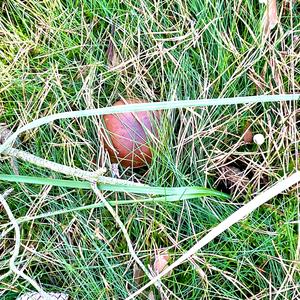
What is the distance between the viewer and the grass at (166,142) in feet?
5.01

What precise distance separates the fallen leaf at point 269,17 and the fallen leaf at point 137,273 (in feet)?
2.67

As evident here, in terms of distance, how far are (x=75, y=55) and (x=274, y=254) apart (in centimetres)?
90

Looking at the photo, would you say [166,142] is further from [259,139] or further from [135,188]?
[259,139]

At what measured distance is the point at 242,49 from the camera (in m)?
1.55

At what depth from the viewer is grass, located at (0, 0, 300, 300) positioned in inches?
60.1

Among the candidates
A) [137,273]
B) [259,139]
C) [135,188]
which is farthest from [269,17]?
[137,273]

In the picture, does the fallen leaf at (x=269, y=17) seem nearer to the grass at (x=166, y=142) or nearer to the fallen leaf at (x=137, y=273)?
the grass at (x=166, y=142)

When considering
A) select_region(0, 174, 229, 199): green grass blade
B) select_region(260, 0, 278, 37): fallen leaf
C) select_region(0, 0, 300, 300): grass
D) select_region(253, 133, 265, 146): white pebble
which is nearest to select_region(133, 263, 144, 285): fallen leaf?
select_region(0, 0, 300, 300): grass

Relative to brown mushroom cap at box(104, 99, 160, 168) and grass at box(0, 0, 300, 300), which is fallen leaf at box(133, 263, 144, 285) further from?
brown mushroom cap at box(104, 99, 160, 168)

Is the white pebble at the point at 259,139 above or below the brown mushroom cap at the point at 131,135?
below

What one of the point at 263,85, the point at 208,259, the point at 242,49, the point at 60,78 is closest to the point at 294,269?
the point at 208,259

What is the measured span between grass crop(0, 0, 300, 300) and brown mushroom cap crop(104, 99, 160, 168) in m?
0.04

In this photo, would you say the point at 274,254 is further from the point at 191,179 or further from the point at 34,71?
the point at 34,71

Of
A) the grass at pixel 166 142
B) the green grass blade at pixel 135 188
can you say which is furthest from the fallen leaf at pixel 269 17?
the green grass blade at pixel 135 188
